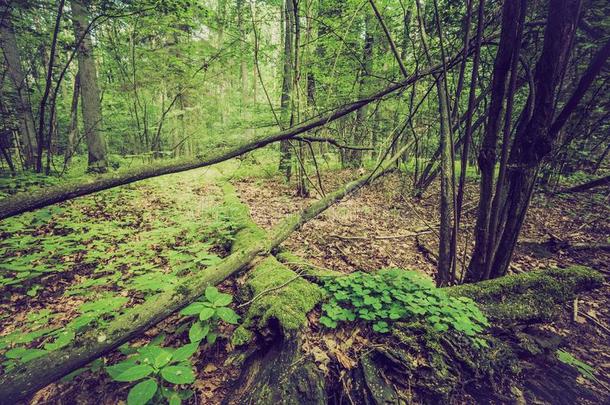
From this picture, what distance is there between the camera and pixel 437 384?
1.89 meters

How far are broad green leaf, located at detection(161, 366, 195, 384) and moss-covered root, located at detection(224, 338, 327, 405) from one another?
1.48 feet

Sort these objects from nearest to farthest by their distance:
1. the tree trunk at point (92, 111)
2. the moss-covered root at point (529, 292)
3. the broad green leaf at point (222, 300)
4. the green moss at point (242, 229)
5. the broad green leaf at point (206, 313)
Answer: the broad green leaf at point (206, 313) → the broad green leaf at point (222, 300) → the moss-covered root at point (529, 292) → the green moss at point (242, 229) → the tree trunk at point (92, 111)

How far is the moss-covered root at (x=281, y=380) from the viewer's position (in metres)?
1.78

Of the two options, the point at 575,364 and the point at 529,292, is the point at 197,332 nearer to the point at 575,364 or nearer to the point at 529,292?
the point at 529,292

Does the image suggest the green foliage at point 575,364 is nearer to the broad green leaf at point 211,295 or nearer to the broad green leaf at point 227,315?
the broad green leaf at point 227,315

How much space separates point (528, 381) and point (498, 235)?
4.85ft

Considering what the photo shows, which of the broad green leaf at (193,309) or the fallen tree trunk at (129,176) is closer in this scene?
the fallen tree trunk at (129,176)

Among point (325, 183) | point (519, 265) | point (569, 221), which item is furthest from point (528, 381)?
point (325, 183)

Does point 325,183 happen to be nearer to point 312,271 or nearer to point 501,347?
point 312,271

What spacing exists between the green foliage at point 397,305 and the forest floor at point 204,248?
82 centimetres

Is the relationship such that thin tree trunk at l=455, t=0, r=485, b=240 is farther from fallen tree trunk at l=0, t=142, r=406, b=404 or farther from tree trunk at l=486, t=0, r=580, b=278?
fallen tree trunk at l=0, t=142, r=406, b=404

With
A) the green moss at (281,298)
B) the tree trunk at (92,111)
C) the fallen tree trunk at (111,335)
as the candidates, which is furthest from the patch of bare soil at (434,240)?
the tree trunk at (92,111)

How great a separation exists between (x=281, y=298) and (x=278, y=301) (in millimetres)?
55

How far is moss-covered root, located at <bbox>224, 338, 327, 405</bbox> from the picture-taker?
5.83ft
